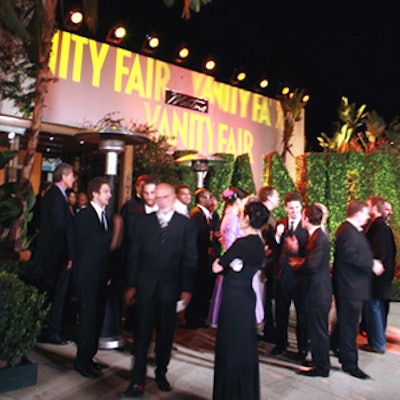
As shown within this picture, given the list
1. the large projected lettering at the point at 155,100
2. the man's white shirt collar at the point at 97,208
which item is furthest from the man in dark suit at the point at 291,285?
the large projected lettering at the point at 155,100

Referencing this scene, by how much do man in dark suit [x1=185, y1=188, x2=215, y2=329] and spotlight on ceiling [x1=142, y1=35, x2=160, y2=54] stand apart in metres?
5.87

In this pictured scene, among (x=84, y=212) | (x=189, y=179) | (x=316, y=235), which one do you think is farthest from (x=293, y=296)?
(x=189, y=179)

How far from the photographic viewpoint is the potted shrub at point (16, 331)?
13.6 ft

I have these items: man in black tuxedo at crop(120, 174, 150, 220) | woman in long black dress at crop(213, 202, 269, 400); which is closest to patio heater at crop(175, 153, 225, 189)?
man in black tuxedo at crop(120, 174, 150, 220)

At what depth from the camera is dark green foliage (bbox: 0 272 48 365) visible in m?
4.15

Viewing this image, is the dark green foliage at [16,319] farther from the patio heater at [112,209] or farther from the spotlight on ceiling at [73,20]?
the spotlight on ceiling at [73,20]

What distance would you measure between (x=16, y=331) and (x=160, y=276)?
1.40 meters

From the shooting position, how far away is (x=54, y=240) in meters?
5.82

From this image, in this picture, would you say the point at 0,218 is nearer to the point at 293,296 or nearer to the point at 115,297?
the point at 115,297

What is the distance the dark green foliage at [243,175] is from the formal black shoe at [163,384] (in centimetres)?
772

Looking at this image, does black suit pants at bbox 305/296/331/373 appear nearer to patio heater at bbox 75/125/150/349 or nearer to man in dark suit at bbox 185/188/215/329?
patio heater at bbox 75/125/150/349

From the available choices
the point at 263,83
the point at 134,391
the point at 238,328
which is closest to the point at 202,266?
the point at 134,391

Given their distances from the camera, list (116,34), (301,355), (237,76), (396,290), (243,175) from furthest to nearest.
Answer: (237,76)
(243,175)
(116,34)
(396,290)
(301,355)

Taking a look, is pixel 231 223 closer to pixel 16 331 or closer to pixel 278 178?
pixel 16 331
